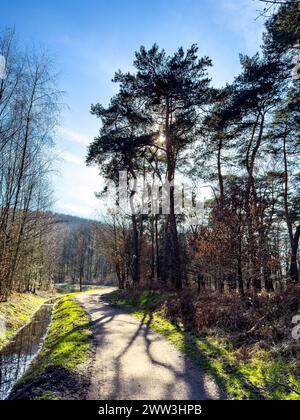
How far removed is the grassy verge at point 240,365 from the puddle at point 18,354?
4179 millimetres

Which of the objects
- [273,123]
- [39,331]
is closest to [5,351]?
[39,331]

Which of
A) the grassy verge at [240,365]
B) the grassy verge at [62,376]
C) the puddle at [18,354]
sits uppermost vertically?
the grassy verge at [240,365]

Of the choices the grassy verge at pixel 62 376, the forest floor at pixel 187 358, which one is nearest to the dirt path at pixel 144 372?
the forest floor at pixel 187 358

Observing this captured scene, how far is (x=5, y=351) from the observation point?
9609 mm

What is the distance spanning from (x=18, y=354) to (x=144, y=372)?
17.1 ft

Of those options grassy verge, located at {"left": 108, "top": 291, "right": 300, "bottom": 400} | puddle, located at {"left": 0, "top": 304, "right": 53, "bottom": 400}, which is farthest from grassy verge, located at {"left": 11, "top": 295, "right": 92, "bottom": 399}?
grassy verge, located at {"left": 108, "top": 291, "right": 300, "bottom": 400}

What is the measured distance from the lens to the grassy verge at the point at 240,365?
203 inches

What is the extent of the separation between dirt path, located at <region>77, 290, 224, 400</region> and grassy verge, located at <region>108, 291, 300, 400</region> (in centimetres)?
29

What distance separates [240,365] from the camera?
6465 millimetres

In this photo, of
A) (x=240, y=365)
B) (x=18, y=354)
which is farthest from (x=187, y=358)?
(x=18, y=354)

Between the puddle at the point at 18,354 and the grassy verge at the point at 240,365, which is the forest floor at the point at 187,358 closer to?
the grassy verge at the point at 240,365
